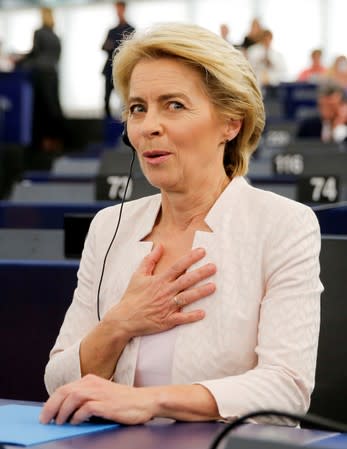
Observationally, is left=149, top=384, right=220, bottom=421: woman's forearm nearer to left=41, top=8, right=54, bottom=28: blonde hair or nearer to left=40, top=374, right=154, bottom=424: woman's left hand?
left=40, top=374, right=154, bottom=424: woman's left hand

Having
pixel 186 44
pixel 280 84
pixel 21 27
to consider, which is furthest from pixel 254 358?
pixel 21 27

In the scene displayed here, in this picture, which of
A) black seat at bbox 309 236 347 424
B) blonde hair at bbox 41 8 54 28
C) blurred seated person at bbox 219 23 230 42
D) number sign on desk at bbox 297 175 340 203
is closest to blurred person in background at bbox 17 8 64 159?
blonde hair at bbox 41 8 54 28

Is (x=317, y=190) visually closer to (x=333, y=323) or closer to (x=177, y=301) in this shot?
(x=333, y=323)

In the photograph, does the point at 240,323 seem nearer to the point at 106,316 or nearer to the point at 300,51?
the point at 106,316

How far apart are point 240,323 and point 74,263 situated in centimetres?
78

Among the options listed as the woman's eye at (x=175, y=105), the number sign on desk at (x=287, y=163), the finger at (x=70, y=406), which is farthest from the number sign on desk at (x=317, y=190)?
the finger at (x=70, y=406)

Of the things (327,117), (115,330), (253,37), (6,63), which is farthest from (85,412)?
(6,63)

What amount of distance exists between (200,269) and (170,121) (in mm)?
253

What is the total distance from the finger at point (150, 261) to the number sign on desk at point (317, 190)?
2288 mm

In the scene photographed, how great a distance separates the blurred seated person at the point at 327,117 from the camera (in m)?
8.81

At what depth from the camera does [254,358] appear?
1.91 metres

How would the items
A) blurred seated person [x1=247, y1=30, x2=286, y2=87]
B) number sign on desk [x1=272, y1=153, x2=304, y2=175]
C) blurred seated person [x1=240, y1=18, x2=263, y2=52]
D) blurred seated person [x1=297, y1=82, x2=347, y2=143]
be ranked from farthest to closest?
blurred seated person [x1=247, y1=30, x2=286, y2=87]
blurred seated person [x1=240, y1=18, x2=263, y2=52]
blurred seated person [x1=297, y1=82, x2=347, y2=143]
number sign on desk [x1=272, y1=153, x2=304, y2=175]

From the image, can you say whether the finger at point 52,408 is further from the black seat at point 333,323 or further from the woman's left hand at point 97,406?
the black seat at point 333,323

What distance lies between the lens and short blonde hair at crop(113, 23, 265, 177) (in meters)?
1.96
